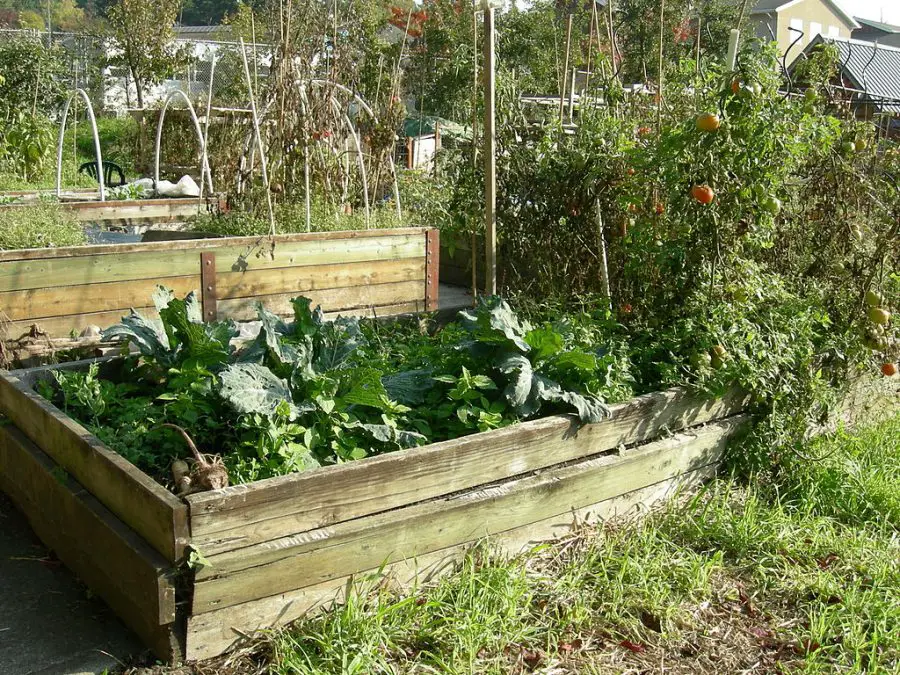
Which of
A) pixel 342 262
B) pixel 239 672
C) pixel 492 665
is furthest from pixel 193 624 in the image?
pixel 342 262

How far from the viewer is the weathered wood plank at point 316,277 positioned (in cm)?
538

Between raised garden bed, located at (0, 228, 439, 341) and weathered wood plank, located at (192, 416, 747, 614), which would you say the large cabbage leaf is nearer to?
weathered wood plank, located at (192, 416, 747, 614)

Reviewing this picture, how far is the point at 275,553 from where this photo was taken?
2.70m

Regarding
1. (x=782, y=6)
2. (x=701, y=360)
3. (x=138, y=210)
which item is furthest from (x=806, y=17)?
(x=701, y=360)

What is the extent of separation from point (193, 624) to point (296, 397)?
906mm

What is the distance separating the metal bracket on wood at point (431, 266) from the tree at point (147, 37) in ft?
61.0

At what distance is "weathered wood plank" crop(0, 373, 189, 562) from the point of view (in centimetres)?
256

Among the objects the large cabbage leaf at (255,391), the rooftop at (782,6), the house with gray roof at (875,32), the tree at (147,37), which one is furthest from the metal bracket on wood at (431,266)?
the house with gray roof at (875,32)

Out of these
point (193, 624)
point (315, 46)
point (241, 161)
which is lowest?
point (193, 624)

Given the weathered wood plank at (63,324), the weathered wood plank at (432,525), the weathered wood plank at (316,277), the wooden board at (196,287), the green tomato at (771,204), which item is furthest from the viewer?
the weathered wood plank at (316,277)

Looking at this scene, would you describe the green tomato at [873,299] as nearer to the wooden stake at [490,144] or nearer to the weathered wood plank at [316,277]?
the wooden stake at [490,144]

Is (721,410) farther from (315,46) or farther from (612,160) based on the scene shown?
(315,46)

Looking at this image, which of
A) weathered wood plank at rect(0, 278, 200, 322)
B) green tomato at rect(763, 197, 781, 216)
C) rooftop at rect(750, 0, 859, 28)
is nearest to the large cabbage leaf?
weathered wood plank at rect(0, 278, 200, 322)

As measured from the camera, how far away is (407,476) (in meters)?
3.02
